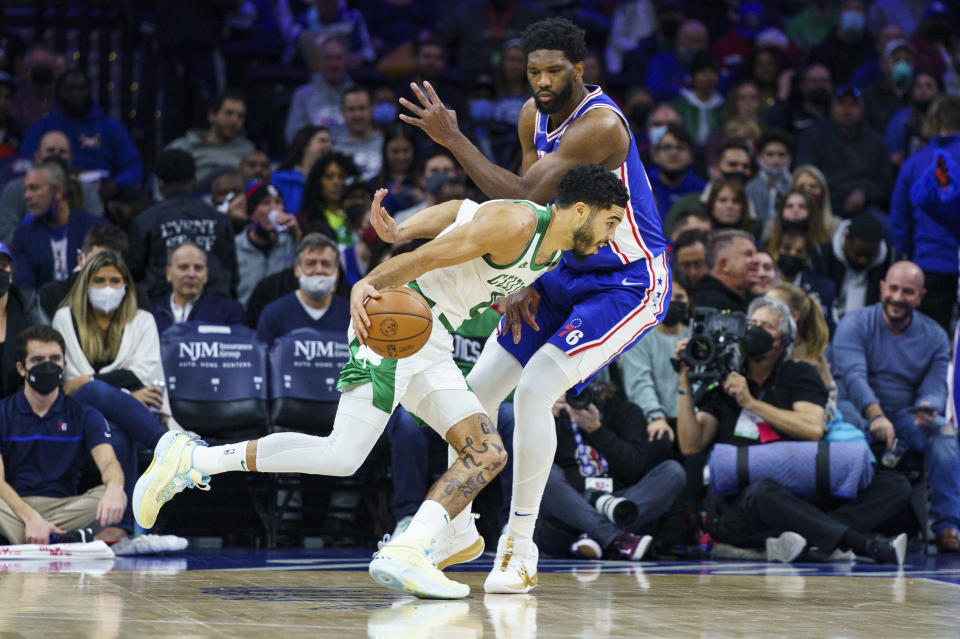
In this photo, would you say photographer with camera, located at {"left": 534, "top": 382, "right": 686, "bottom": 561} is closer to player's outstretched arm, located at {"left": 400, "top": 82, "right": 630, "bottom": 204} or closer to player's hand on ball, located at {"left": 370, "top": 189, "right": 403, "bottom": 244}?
player's outstretched arm, located at {"left": 400, "top": 82, "right": 630, "bottom": 204}

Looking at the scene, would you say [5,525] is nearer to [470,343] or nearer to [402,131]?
[470,343]

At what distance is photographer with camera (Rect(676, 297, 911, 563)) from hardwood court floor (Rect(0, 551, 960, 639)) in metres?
0.68

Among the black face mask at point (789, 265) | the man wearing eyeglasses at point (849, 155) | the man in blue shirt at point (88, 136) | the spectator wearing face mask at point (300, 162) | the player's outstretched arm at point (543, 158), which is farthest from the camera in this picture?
the man wearing eyeglasses at point (849, 155)

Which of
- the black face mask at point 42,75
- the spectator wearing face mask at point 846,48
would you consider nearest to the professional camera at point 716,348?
the black face mask at point 42,75

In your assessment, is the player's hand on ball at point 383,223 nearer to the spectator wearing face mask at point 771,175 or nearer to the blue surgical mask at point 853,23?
the spectator wearing face mask at point 771,175

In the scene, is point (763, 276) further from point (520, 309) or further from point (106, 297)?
point (106, 297)

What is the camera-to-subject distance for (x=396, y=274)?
492 centimetres

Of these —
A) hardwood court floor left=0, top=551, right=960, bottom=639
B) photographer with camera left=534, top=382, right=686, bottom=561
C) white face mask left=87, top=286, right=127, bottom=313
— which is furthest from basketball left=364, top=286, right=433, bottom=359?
white face mask left=87, top=286, right=127, bottom=313

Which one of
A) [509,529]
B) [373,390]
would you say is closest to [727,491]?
[509,529]

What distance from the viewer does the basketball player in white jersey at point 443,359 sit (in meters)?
4.94

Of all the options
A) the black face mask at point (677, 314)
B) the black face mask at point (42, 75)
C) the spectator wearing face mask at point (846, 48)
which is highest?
the spectator wearing face mask at point (846, 48)

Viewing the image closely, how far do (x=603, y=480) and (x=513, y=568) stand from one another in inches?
94.0

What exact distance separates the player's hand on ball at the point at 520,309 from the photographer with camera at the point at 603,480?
6.07 feet

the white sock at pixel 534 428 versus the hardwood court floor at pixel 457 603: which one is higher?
the white sock at pixel 534 428
